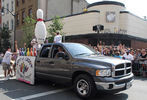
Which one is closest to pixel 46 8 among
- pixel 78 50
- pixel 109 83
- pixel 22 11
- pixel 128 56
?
pixel 22 11

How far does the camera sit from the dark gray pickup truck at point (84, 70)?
14.6 ft

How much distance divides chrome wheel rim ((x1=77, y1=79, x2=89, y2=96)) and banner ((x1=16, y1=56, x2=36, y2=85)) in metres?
2.59

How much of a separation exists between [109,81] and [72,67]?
4.41 feet

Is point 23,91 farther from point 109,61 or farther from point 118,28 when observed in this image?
point 118,28

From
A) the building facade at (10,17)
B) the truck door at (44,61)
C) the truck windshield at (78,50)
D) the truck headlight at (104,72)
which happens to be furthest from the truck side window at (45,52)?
the building facade at (10,17)

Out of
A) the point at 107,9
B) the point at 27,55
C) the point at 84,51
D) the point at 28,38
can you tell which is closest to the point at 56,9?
the point at 28,38

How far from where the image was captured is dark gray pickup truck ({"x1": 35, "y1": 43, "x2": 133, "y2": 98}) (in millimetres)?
4441

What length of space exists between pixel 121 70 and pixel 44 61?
9.93ft

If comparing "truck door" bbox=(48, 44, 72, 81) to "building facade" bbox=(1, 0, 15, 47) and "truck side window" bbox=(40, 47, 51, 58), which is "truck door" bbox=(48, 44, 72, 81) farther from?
"building facade" bbox=(1, 0, 15, 47)

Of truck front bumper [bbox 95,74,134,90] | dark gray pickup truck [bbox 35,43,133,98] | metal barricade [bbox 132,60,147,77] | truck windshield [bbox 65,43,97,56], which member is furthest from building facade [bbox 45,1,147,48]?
truck front bumper [bbox 95,74,134,90]

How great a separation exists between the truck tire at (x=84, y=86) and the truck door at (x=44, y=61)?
1520mm

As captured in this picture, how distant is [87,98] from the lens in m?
4.73

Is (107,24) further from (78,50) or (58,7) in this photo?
(78,50)

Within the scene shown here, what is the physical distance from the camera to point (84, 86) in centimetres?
482
